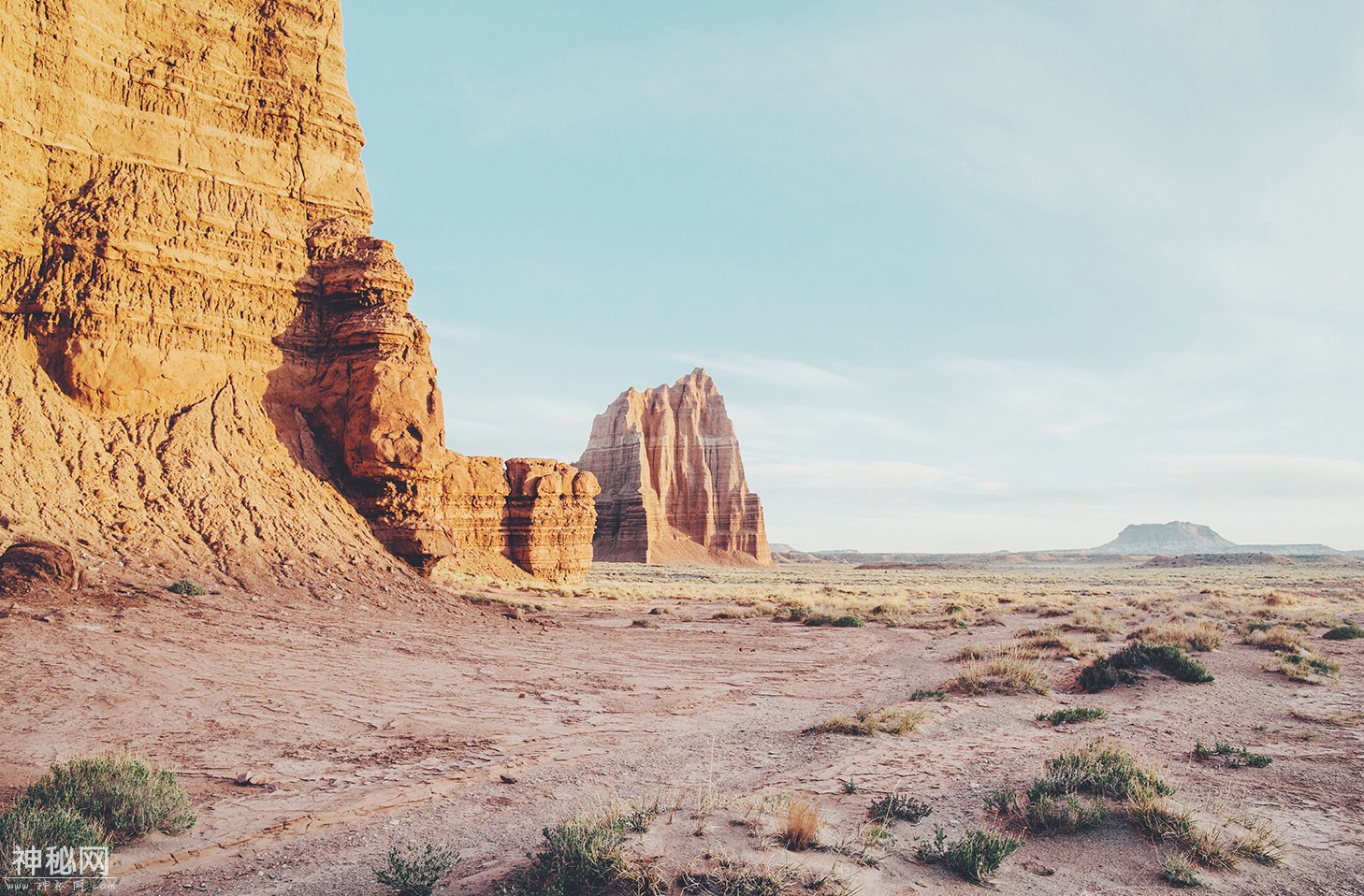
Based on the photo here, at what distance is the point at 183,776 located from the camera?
6.91 m

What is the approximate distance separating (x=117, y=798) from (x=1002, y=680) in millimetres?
12055

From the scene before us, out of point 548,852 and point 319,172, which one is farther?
point 319,172

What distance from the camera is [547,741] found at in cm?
898

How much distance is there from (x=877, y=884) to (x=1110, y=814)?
2.71 meters

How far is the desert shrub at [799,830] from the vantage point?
5398 millimetres

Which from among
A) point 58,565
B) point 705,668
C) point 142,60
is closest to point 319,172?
point 142,60

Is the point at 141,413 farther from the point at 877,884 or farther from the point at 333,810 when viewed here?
the point at 877,884

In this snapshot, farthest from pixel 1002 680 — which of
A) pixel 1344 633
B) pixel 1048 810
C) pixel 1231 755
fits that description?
pixel 1344 633

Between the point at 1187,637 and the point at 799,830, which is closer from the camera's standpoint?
the point at 799,830

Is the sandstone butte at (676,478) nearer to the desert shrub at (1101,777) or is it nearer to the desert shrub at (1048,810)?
the desert shrub at (1101,777)

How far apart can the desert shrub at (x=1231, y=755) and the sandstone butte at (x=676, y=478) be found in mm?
87205

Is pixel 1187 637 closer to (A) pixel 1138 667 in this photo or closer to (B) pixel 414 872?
(A) pixel 1138 667

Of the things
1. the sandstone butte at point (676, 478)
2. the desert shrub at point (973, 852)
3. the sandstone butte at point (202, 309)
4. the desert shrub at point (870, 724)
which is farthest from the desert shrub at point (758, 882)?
the sandstone butte at point (676, 478)

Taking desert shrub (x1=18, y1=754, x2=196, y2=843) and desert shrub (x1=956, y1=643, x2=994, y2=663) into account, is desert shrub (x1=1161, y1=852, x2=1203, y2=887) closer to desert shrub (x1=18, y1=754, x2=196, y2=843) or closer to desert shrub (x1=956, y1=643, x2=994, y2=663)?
desert shrub (x1=18, y1=754, x2=196, y2=843)
